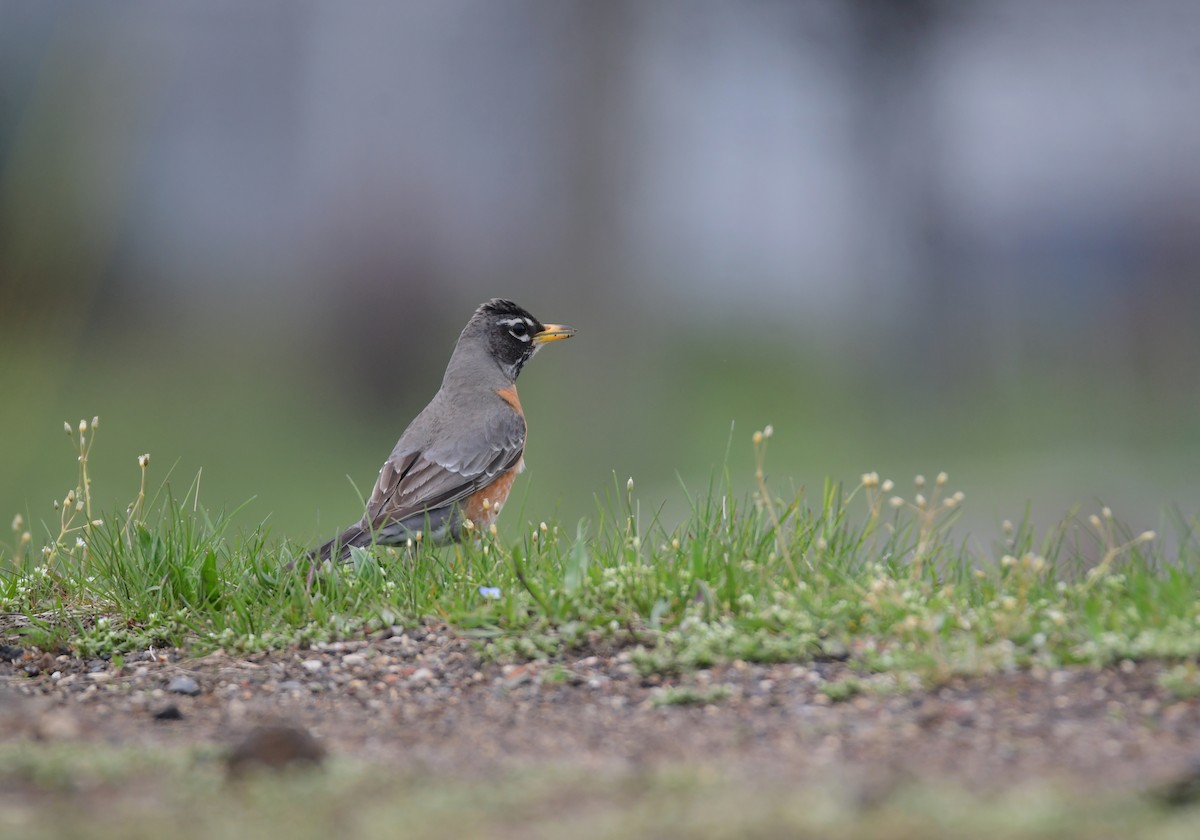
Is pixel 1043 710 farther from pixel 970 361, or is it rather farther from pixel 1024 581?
pixel 970 361

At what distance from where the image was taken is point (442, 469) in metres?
7.71

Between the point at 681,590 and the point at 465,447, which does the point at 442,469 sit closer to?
the point at 465,447

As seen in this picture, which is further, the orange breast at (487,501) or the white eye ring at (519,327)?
the white eye ring at (519,327)

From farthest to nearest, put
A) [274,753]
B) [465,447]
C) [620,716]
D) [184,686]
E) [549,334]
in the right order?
[549,334] < [465,447] < [184,686] < [620,716] < [274,753]

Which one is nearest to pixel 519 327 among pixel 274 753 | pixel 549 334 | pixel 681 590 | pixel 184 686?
pixel 549 334

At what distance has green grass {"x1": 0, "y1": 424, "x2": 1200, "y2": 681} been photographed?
4.74 metres

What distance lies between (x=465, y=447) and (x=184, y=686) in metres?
2.96

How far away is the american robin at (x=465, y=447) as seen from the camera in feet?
24.4

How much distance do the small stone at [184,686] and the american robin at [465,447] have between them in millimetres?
1345

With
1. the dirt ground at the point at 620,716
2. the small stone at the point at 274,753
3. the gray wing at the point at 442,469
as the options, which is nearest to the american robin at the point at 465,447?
the gray wing at the point at 442,469

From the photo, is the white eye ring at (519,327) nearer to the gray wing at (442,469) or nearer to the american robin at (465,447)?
the american robin at (465,447)

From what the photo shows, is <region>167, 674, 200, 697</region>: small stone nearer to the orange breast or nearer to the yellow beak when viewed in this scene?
the orange breast

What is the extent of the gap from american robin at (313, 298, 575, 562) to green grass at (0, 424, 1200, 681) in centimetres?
76

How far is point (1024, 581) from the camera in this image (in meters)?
4.89
